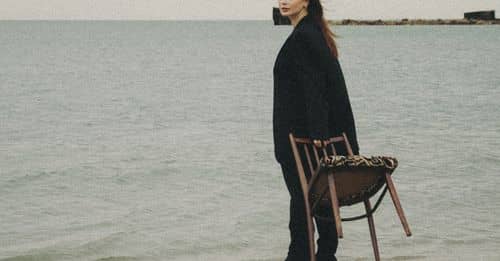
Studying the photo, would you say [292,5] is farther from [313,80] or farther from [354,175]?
[354,175]

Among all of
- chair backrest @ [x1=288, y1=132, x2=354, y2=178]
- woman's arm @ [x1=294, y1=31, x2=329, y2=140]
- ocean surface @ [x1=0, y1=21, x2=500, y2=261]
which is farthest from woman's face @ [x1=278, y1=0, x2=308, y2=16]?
ocean surface @ [x1=0, y1=21, x2=500, y2=261]

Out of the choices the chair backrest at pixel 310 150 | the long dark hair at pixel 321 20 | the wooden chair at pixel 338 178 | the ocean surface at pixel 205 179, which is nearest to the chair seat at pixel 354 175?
the wooden chair at pixel 338 178

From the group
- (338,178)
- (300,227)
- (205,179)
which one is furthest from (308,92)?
(205,179)

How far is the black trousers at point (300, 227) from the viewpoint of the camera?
5.46 metres

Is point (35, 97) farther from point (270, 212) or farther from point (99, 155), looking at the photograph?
point (270, 212)

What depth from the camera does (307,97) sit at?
5.24 meters

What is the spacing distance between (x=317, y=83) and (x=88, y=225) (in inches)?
211

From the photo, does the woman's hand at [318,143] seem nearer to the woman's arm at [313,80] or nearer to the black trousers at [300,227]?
the woman's arm at [313,80]

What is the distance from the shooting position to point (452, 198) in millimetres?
11133

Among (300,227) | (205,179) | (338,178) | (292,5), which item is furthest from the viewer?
(205,179)

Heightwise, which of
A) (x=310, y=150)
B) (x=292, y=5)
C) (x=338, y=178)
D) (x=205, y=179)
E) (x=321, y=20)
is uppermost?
(x=292, y=5)

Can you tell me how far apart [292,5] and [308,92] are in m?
0.60

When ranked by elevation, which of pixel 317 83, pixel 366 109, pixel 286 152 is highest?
pixel 317 83

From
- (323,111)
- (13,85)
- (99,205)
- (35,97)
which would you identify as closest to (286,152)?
(323,111)
